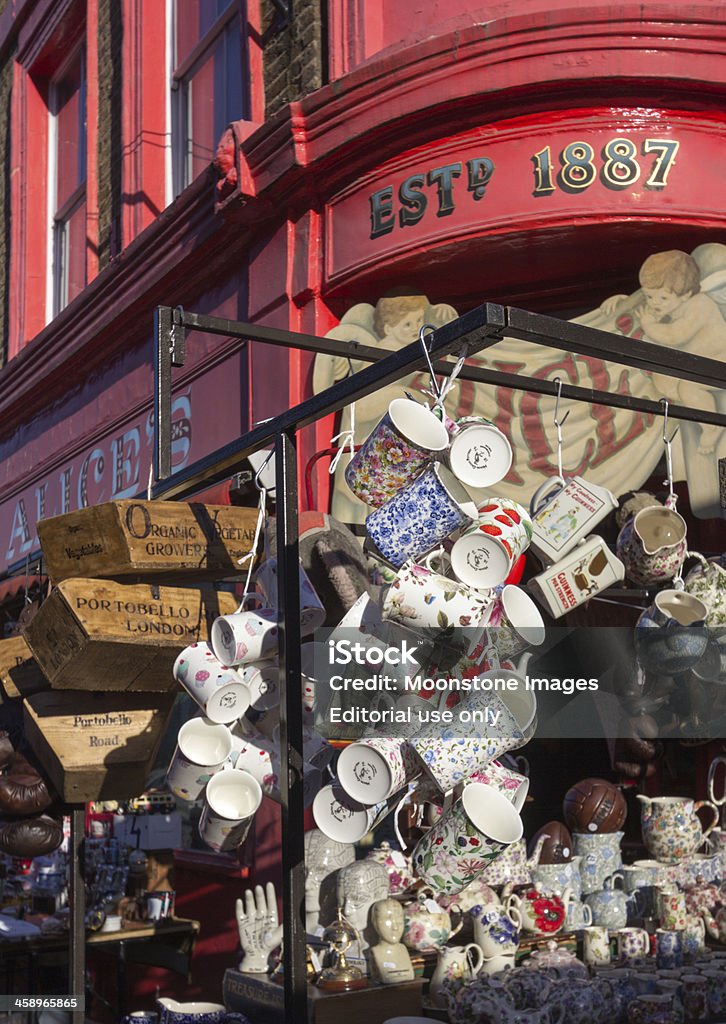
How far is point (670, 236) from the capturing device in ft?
14.7

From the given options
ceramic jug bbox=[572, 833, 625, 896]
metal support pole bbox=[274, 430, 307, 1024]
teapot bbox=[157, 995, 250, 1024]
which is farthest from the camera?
ceramic jug bbox=[572, 833, 625, 896]

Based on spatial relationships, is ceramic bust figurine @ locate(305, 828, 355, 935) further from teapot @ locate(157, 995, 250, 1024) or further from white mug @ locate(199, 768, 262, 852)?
white mug @ locate(199, 768, 262, 852)

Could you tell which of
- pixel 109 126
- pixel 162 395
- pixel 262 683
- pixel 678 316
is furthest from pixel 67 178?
pixel 262 683

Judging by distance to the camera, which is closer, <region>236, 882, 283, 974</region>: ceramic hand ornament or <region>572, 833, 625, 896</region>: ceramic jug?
<region>236, 882, 283, 974</region>: ceramic hand ornament

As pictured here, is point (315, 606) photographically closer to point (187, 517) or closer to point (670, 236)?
point (187, 517)

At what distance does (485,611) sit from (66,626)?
1.06 metres

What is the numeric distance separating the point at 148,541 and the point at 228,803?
2.15ft

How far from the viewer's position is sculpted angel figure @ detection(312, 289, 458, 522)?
4727 millimetres

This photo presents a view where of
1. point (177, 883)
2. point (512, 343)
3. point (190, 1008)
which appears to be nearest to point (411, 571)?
point (190, 1008)

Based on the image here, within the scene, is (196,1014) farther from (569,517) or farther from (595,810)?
(569,517)

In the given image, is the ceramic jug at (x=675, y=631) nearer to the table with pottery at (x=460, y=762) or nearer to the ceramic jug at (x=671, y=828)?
the table with pottery at (x=460, y=762)

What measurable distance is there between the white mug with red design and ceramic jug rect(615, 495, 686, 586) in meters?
0.81

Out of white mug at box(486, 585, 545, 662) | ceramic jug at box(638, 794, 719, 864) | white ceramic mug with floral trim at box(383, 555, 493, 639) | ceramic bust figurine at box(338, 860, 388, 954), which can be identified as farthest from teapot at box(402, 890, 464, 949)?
white ceramic mug with floral trim at box(383, 555, 493, 639)

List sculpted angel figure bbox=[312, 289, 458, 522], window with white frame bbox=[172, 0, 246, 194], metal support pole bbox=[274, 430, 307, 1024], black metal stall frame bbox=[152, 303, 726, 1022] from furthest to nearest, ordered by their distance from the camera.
→ 1. window with white frame bbox=[172, 0, 246, 194]
2. sculpted angel figure bbox=[312, 289, 458, 522]
3. metal support pole bbox=[274, 430, 307, 1024]
4. black metal stall frame bbox=[152, 303, 726, 1022]
